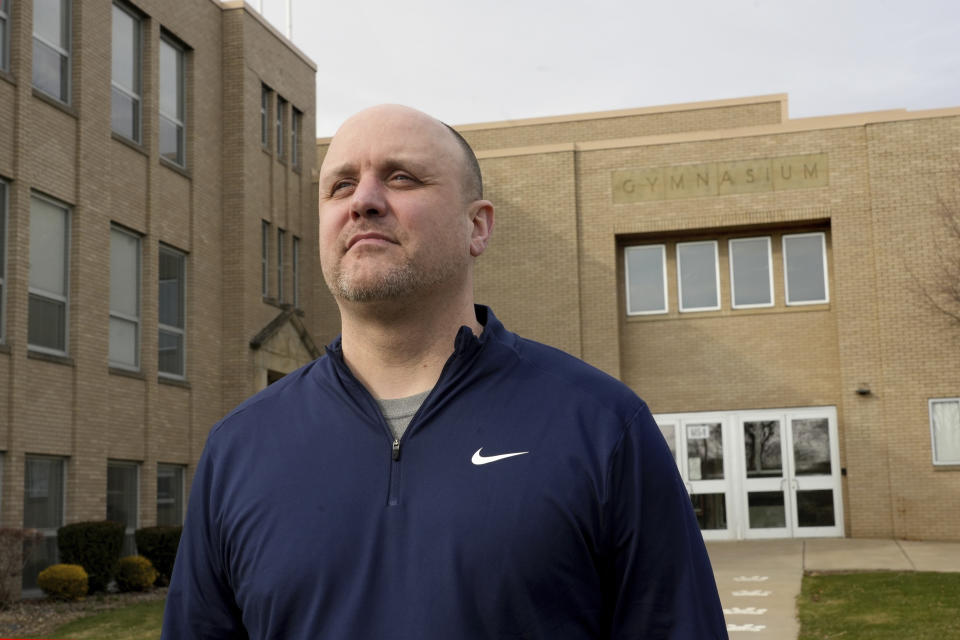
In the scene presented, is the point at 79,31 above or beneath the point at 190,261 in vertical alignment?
above

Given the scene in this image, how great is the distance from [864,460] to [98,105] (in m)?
17.0

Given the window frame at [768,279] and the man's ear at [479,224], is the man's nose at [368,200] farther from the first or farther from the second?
the window frame at [768,279]

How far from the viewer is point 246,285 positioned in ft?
77.3

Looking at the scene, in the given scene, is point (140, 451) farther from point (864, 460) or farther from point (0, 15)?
point (864, 460)

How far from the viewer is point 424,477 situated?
2.23 meters

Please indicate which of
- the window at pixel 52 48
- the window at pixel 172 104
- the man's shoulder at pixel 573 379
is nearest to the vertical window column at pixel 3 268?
the window at pixel 52 48

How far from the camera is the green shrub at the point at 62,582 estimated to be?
1592cm

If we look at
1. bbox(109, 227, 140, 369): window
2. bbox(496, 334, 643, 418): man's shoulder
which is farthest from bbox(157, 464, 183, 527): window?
bbox(496, 334, 643, 418): man's shoulder

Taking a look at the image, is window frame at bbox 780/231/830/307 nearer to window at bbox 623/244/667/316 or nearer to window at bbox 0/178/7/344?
window at bbox 623/244/667/316

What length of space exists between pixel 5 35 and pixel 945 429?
64.8 feet

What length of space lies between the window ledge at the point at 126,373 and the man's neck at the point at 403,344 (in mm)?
17791

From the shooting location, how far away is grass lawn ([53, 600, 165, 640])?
1234 centimetres

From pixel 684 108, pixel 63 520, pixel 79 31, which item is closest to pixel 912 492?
pixel 684 108

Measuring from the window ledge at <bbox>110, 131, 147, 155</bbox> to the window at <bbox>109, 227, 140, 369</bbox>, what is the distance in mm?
1482
